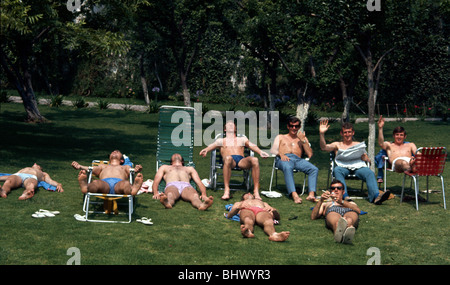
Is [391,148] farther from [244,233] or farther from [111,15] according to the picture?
[111,15]

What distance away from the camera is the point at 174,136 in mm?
10609

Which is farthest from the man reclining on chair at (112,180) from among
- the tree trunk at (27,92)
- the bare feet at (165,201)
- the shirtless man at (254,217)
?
the tree trunk at (27,92)

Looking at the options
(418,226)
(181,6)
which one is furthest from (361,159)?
(181,6)

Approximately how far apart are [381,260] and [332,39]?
37.4 feet

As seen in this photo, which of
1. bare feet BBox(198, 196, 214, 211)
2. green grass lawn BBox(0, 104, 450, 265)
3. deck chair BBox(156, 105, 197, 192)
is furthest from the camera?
deck chair BBox(156, 105, 197, 192)

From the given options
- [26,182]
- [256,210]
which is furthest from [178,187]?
[26,182]

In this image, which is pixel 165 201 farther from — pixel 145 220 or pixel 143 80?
pixel 143 80

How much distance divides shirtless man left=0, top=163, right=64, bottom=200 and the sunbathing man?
410 centimetres

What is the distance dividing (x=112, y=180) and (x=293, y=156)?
3.39m

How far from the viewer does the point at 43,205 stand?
779 cm

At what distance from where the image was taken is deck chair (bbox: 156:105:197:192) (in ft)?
33.8

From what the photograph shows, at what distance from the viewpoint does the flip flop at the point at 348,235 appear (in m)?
6.35

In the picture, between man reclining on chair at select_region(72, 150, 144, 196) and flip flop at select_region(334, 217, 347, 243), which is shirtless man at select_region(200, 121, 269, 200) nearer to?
man reclining on chair at select_region(72, 150, 144, 196)

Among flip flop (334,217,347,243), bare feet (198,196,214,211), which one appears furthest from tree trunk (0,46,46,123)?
flip flop (334,217,347,243)
